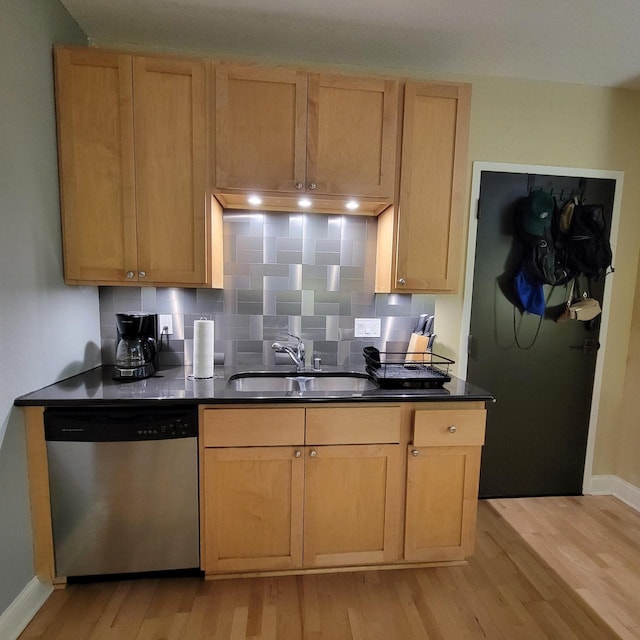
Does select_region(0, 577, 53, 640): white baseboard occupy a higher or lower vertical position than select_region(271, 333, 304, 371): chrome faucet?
lower

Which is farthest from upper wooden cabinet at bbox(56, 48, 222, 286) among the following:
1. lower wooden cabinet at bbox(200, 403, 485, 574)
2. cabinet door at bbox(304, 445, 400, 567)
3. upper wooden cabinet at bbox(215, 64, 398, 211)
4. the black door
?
the black door

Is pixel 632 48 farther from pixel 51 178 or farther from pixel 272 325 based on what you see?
pixel 51 178

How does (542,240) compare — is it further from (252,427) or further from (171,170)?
(171,170)

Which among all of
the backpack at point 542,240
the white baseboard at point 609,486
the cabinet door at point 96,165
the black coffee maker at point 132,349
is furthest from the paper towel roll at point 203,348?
the white baseboard at point 609,486

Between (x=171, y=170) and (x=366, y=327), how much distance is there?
1377 mm

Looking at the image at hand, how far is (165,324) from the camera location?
2100 mm

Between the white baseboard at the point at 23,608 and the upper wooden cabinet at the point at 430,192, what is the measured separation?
6.93 ft

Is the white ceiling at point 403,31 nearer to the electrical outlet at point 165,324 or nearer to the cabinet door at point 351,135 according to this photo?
the cabinet door at point 351,135

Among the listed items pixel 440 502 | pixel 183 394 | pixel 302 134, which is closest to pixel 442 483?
pixel 440 502

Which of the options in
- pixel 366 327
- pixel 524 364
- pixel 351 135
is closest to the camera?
pixel 351 135

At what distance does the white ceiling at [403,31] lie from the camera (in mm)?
1629

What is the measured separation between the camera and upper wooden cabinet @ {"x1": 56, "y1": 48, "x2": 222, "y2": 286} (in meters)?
1.64

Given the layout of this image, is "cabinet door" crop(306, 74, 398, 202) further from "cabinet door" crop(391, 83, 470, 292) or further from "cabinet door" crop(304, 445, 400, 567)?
"cabinet door" crop(304, 445, 400, 567)

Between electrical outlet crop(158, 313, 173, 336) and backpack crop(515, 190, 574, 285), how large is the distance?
2.22 metres
